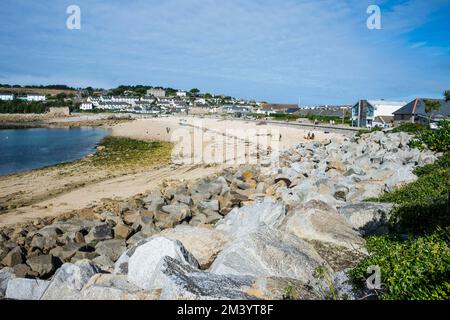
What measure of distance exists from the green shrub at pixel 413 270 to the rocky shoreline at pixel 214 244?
0.38 metres

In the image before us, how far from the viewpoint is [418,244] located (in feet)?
16.5

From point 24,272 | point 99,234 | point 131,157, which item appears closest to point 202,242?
point 24,272

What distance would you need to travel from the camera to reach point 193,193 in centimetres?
1348

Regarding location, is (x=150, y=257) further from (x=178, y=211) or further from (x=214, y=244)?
(x=178, y=211)

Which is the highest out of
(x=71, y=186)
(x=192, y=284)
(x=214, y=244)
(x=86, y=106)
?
(x=86, y=106)

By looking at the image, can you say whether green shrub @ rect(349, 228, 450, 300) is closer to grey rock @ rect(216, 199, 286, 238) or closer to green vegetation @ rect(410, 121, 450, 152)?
green vegetation @ rect(410, 121, 450, 152)

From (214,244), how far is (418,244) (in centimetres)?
306

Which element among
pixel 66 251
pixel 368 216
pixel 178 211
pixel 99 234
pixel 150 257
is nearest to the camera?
pixel 150 257

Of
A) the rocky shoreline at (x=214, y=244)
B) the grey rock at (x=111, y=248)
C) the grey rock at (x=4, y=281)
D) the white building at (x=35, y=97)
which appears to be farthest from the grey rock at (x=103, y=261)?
the white building at (x=35, y=97)

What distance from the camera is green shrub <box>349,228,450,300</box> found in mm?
3621

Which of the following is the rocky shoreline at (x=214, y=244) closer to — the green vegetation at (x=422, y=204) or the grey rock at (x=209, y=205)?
the grey rock at (x=209, y=205)

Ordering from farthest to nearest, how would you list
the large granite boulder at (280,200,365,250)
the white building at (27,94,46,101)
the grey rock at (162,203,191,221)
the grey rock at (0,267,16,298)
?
the white building at (27,94,46,101) < the grey rock at (162,203,191,221) < the large granite boulder at (280,200,365,250) < the grey rock at (0,267,16,298)
